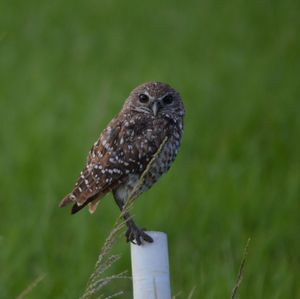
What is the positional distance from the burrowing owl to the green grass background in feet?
1.57

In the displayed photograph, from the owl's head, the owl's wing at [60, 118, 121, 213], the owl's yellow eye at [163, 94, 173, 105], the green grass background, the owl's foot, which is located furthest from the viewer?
the green grass background

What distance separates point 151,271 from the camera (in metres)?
4.06

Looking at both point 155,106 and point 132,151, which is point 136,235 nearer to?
point 132,151

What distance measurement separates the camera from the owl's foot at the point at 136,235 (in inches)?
166

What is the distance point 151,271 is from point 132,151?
994mm

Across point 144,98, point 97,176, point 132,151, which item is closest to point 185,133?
point 144,98

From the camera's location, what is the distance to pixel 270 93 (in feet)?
39.4

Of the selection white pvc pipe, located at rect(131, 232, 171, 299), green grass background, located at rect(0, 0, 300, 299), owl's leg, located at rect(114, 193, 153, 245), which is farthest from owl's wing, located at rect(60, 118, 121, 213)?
white pvc pipe, located at rect(131, 232, 171, 299)

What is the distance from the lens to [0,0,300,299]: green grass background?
297 inches

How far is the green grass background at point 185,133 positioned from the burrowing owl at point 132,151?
0.48m

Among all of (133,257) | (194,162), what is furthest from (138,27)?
(133,257)

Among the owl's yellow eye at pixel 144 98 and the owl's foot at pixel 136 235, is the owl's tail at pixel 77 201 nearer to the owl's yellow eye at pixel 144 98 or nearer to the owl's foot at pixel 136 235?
the owl's foot at pixel 136 235

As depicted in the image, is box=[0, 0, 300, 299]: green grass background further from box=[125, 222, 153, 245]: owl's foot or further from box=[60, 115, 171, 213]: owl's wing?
box=[125, 222, 153, 245]: owl's foot

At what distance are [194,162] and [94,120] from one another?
1060 millimetres
